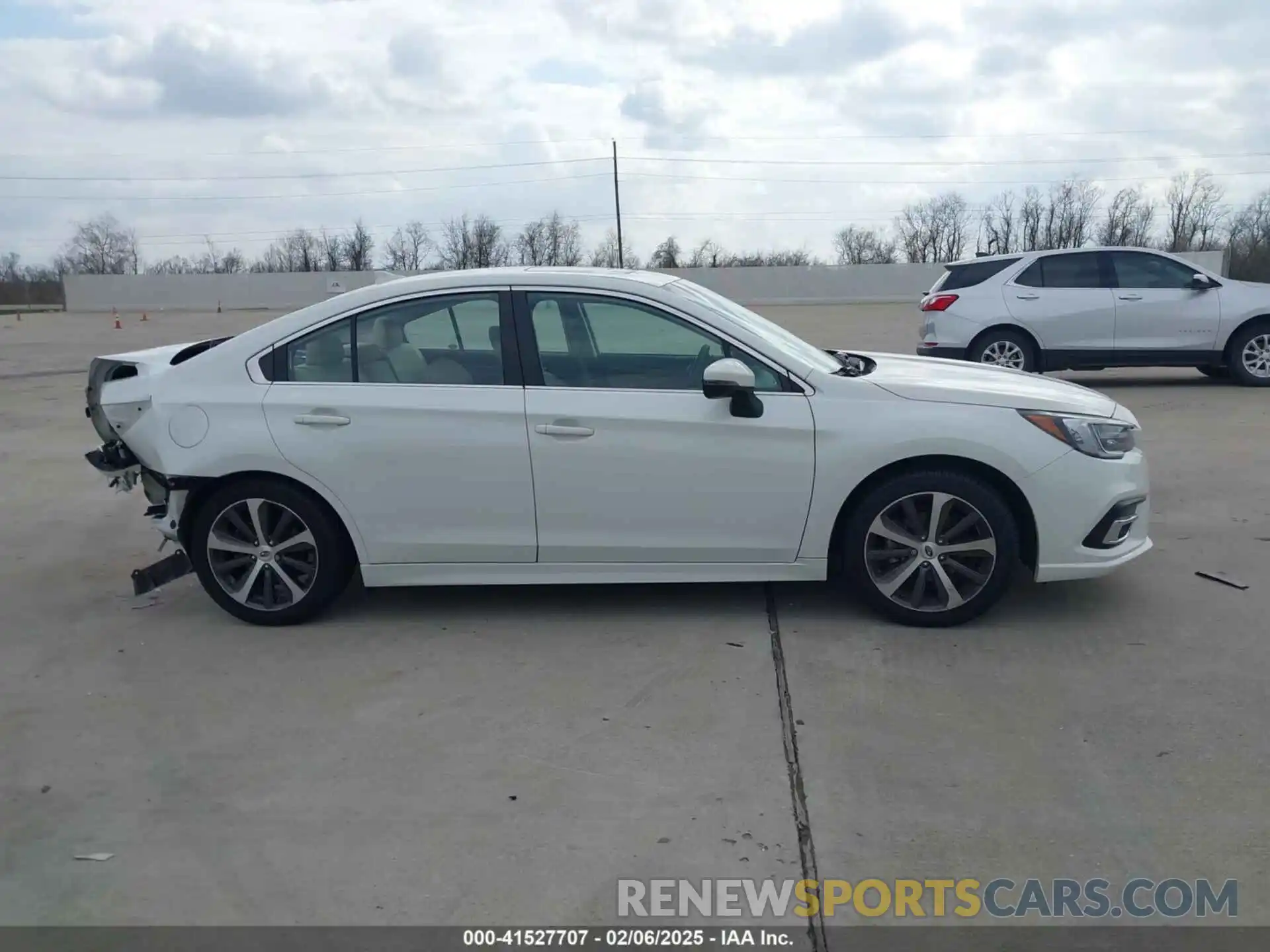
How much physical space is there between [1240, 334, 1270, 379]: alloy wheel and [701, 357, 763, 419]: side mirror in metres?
9.90

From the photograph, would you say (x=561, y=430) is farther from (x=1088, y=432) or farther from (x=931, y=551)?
(x=1088, y=432)

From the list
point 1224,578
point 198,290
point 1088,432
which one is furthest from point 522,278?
point 198,290

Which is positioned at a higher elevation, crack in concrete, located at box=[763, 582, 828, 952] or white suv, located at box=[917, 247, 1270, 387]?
white suv, located at box=[917, 247, 1270, 387]

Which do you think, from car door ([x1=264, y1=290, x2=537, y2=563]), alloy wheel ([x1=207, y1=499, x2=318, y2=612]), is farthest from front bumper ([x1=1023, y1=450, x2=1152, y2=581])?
alloy wheel ([x1=207, y1=499, x2=318, y2=612])

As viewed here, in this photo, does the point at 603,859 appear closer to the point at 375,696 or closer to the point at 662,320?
the point at 375,696

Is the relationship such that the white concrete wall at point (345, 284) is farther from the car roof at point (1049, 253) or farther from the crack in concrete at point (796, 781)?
the crack in concrete at point (796, 781)

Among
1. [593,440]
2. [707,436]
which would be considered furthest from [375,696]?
[707,436]

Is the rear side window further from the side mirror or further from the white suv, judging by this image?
the side mirror

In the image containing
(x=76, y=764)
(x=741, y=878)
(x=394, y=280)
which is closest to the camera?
(x=741, y=878)

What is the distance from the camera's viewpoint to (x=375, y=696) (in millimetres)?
4395

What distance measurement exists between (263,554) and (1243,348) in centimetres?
1134

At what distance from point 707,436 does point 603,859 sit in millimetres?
2123

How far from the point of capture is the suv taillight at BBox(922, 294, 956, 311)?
1279cm

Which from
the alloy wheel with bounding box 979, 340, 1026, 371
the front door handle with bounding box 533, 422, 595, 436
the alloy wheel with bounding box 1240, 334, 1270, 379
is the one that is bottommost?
the alloy wheel with bounding box 1240, 334, 1270, 379
